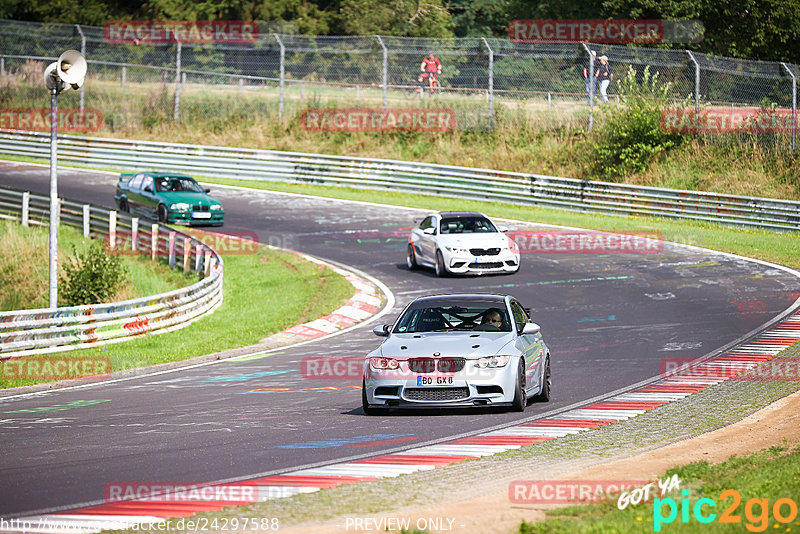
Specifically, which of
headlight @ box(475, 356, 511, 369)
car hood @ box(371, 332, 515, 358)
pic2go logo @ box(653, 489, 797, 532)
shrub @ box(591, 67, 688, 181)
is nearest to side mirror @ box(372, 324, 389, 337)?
car hood @ box(371, 332, 515, 358)

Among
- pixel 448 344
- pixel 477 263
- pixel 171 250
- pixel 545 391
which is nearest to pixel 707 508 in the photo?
pixel 448 344

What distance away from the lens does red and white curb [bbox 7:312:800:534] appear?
7508mm

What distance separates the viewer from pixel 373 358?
11.9 metres

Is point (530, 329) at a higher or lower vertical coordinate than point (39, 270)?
higher

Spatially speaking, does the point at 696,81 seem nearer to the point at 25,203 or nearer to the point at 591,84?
the point at 591,84

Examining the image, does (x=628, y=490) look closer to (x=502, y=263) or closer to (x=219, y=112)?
(x=502, y=263)

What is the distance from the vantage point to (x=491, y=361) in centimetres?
1164

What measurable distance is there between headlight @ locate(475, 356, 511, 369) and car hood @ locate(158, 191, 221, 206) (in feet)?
70.2

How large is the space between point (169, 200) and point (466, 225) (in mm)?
10910

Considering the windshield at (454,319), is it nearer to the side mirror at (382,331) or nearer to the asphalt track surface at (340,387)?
the side mirror at (382,331)

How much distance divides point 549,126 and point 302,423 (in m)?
30.4

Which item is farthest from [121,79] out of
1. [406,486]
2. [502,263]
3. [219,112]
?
[406,486]

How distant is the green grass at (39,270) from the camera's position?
84.9 ft

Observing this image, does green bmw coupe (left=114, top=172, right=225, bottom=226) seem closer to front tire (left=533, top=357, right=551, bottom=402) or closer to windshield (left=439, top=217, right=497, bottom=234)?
windshield (left=439, top=217, right=497, bottom=234)
